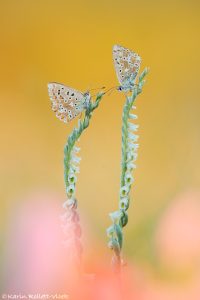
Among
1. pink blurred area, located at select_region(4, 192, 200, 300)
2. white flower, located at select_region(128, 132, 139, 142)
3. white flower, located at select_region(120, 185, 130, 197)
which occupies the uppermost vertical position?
white flower, located at select_region(128, 132, 139, 142)

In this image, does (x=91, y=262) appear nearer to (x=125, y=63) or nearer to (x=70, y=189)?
(x=70, y=189)

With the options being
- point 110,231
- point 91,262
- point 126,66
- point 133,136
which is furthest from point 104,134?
point 91,262

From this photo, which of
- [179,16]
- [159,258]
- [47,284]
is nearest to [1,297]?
[47,284]

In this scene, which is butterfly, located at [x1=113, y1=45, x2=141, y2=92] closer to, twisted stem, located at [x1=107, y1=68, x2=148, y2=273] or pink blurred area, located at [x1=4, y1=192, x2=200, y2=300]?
twisted stem, located at [x1=107, y1=68, x2=148, y2=273]

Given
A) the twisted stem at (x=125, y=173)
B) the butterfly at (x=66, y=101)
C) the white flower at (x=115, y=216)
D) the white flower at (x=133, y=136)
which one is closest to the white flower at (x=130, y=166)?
the twisted stem at (x=125, y=173)

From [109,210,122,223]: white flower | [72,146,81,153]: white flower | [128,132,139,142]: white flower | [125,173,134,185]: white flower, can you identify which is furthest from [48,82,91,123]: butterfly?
[109,210,122,223]: white flower

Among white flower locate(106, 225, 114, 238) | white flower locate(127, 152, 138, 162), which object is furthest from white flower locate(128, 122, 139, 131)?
white flower locate(106, 225, 114, 238)

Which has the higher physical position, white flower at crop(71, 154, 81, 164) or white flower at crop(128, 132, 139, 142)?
white flower at crop(128, 132, 139, 142)

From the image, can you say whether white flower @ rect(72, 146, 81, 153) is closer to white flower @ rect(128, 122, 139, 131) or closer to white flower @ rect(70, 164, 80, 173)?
white flower @ rect(70, 164, 80, 173)
